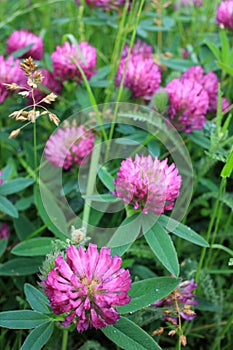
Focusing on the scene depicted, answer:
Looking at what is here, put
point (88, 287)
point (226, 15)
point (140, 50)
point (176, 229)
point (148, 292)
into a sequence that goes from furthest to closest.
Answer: point (140, 50) → point (226, 15) → point (176, 229) → point (148, 292) → point (88, 287)

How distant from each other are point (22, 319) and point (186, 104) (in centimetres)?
82

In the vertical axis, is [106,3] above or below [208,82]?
above

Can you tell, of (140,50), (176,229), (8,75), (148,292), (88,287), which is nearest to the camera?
(88,287)

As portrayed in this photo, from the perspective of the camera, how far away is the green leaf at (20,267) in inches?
55.4

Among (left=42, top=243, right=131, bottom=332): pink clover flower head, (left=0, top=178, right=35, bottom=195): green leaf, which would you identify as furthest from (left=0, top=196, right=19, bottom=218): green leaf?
(left=42, top=243, right=131, bottom=332): pink clover flower head

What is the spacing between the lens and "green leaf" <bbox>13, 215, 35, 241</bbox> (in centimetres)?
153

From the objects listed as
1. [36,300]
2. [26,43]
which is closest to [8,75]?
[26,43]

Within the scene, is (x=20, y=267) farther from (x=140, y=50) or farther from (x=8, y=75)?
(x=140, y=50)

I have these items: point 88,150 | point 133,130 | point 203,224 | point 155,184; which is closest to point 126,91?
point 133,130

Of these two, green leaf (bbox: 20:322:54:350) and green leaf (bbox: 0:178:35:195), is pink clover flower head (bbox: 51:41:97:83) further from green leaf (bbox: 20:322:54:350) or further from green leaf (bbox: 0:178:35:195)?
green leaf (bbox: 20:322:54:350)

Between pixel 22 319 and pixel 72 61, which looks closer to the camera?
pixel 22 319

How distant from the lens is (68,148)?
63.9 inches

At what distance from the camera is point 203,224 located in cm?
178

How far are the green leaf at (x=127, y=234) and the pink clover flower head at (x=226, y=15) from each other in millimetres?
1043
